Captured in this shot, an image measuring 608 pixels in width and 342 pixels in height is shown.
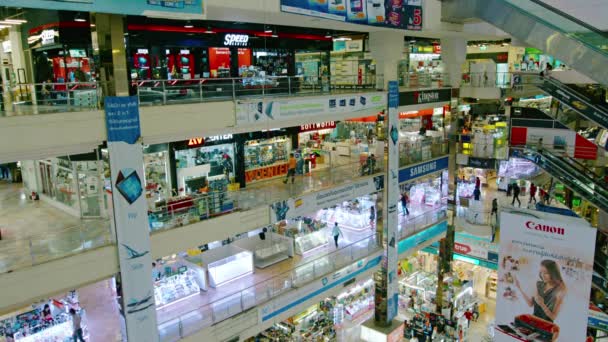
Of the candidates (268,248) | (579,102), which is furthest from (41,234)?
(579,102)

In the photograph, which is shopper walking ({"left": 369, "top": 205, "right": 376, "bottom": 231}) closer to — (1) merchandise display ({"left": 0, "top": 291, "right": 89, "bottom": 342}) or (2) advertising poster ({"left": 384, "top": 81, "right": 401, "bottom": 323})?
(2) advertising poster ({"left": 384, "top": 81, "right": 401, "bottom": 323})

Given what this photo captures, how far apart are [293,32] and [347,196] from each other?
379 inches

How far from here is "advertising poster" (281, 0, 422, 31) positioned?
11.0m

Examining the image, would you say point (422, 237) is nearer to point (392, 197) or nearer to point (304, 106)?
point (392, 197)

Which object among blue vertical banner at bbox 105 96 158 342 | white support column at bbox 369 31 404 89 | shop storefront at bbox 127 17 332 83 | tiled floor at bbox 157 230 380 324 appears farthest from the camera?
shop storefront at bbox 127 17 332 83

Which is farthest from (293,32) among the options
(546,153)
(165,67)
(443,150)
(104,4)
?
(104,4)

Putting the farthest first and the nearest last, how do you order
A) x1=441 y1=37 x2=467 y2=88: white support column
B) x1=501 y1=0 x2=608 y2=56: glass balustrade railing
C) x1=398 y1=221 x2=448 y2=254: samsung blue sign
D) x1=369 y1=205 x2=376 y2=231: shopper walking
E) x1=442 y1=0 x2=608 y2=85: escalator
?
x1=441 y1=37 x2=467 y2=88: white support column, x1=369 y1=205 x2=376 y2=231: shopper walking, x1=398 y1=221 x2=448 y2=254: samsung blue sign, x1=501 y1=0 x2=608 y2=56: glass balustrade railing, x1=442 y1=0 x2=608 y2=85: escalator

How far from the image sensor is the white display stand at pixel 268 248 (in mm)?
14688

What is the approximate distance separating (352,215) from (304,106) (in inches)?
261

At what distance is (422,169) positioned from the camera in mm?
18578

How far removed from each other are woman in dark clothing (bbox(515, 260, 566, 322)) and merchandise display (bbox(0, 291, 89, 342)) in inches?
424

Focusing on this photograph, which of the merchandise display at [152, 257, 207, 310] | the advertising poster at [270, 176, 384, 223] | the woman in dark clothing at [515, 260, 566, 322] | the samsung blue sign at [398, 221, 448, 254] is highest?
the advertising poster at [270, 176, 384, 223]

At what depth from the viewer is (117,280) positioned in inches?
375

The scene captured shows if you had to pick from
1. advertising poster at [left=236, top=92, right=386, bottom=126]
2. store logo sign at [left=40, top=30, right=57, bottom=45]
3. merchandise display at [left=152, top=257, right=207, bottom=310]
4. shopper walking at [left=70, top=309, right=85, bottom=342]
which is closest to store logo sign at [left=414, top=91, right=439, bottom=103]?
advertising poster at [left=236, top=92, right=386, bottom=126]
